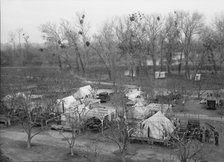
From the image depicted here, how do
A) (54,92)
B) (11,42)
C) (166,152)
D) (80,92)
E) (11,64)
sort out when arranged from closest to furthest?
(166,152) < (54,92) < (80,92) < (11,64) < (11,42)

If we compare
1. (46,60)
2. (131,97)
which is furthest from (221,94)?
(46,60)

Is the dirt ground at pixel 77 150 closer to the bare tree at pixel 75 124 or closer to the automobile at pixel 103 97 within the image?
the bare tree at pixel 75 124

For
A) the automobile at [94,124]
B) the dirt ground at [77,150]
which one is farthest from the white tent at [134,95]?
the dirt ground at [77,150]

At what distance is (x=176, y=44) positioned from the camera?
121ft

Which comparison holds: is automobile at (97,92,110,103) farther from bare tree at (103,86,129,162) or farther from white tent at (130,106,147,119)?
bare tree at (103,86,129,162)

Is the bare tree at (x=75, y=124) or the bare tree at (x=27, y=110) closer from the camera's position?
the bare tree at (x=75, y=124)

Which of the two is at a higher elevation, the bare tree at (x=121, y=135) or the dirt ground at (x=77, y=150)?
the bare tree at (x=121, y=135)

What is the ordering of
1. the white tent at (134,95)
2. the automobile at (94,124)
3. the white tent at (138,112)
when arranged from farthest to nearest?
the white tent at (134,95), the white tent at (138,112), the automobile at (94,124)

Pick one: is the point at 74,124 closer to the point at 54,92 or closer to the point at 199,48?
the point at 54,92

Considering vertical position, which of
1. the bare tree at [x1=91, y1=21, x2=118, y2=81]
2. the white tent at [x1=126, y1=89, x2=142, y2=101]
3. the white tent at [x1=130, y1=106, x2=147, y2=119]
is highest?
the bare tree at [x1=91, y1=21, x2=118, y2=81]

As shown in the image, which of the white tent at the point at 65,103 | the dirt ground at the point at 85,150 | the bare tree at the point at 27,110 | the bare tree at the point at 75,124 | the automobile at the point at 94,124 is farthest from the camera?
the white tent at the point at 65,103

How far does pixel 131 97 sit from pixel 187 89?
21.4 feet

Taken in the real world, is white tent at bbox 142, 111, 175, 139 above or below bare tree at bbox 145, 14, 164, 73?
below

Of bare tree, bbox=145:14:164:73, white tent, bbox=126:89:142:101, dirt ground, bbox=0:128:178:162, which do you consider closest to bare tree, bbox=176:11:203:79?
bare tree, bbox=145:14:164:73
